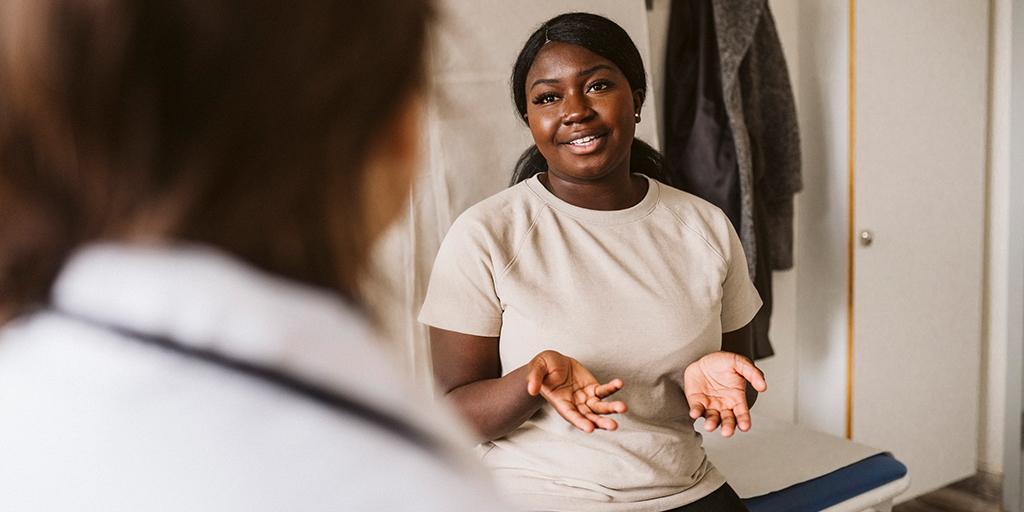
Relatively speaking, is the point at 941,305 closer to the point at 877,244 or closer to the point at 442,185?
the point at 877,244

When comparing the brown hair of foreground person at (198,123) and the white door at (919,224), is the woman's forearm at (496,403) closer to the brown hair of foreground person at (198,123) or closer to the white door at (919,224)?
the brown hair of foreground person at (198,123)

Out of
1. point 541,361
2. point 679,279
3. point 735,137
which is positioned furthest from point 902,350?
point 541,361

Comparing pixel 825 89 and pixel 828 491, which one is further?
pixel 825 89

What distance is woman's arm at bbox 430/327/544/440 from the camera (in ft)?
2.80

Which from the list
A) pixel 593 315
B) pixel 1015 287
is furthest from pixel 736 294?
pixel 1015 287

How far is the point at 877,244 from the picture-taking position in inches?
69.2

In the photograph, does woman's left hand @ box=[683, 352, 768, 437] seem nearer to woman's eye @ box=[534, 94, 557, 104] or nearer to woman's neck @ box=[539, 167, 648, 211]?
woman's neck @ box=[539, 167, 648, 211]

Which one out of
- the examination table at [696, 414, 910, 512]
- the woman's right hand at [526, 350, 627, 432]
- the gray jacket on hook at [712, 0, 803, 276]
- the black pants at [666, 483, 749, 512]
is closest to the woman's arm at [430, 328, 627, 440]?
the woman's right hand at [526, 350, 627, 432]

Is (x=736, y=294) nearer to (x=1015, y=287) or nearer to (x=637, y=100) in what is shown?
(x=637, y=100)

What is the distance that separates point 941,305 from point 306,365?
190cm

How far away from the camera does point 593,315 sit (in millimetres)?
Answer: 876

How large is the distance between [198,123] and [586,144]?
2.13ft

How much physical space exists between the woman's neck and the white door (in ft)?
3.11

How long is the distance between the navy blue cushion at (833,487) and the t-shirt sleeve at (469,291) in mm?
498
